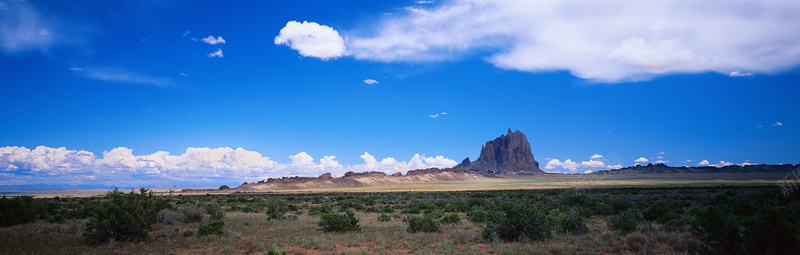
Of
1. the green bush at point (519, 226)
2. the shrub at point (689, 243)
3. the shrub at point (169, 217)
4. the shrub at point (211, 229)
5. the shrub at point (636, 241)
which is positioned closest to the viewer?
the shrub at point (689, 243)

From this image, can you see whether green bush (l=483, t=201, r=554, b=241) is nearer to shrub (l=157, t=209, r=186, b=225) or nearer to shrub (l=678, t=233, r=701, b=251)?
shrub (l=678, t=233, r=701, b=251)

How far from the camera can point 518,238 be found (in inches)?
510

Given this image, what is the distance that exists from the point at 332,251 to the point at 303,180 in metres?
119

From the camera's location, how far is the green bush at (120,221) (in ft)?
41.7

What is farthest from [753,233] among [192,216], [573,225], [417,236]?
[192,216]

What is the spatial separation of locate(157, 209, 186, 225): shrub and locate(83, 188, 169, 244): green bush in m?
4.02

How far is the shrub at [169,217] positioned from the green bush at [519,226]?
15067 mm

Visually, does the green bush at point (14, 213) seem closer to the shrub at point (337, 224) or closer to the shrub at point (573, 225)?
the shrub at point (337, 224)

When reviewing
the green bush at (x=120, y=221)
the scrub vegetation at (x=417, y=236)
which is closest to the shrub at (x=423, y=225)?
the scrub vegetation at (x=417, y=236)

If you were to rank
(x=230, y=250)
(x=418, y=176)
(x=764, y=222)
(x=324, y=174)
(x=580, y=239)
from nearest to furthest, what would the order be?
(x=764, y=222) < (x=230, y=250) < (x=580, y=239) < (x=324, y=174) < (x=418, y=176)

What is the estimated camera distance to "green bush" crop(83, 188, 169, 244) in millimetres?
12711

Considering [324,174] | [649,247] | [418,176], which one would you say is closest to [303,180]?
[324,174]

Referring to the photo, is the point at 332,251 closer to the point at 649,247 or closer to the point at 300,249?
the point at 300,249

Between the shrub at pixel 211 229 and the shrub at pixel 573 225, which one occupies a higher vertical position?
the shrub at pixel 211 229
